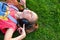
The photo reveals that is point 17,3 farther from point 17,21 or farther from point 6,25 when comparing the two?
point 6,25

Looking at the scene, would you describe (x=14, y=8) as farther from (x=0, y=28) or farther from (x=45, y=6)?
(x=45, y=6)

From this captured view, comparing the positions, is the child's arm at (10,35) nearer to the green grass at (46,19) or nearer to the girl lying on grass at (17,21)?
the girl lying on grass at (17,21)

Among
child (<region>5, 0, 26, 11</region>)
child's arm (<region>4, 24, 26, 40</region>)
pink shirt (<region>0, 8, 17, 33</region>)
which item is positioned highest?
child (<region>5, 0, 26, 11</region>)

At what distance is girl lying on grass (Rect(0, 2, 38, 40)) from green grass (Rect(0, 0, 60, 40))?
32 cm

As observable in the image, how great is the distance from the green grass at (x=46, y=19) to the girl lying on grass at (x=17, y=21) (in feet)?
1.05

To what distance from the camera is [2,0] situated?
3791 mm

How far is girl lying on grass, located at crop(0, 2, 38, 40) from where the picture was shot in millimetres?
3285

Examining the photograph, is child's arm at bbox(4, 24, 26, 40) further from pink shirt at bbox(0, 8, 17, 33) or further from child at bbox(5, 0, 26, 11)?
child at bbox(5, 0, 26, 11)

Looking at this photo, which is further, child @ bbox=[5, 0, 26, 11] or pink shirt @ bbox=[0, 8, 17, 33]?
child @ bbox=[5, 0, 26, 11]

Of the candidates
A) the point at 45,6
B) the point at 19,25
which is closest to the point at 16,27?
the point at 19,25

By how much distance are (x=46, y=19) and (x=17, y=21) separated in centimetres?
70

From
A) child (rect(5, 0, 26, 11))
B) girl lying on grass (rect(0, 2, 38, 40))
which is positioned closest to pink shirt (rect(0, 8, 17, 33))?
girl lying on grass (rect(0, 2, 38, 40))

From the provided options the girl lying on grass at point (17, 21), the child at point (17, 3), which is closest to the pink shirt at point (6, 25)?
the girl lying on grass at point (17, 21)

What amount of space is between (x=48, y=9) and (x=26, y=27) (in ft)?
2.63
